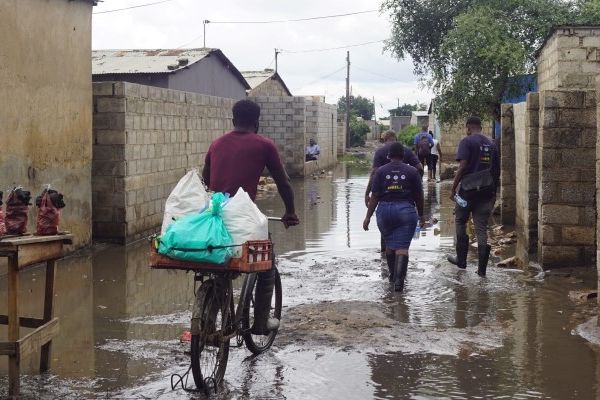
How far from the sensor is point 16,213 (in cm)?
548

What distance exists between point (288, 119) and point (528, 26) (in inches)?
341

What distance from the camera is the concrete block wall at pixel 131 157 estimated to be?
1255cm

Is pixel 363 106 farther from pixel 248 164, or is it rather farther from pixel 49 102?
pixel 248 164

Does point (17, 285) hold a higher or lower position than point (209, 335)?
higher

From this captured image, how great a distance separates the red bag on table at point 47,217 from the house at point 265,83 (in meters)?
31.2

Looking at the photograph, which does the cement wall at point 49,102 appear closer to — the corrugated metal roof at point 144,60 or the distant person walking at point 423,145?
the corrugated metal roof at point 144,60

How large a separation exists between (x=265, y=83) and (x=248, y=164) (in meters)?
33.4

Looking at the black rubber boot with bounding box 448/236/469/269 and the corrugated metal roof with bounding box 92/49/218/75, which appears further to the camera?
the corrugated metal roof with bounding box 92/49/218/75

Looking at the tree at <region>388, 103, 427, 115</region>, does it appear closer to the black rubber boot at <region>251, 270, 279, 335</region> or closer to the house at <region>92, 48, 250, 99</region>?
the house at <region>92, 48, 250, 99</region>

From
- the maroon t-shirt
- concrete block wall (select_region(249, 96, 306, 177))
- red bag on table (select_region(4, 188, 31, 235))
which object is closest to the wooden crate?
the maroon t-shirt

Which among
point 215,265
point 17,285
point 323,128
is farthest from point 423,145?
point 17,285

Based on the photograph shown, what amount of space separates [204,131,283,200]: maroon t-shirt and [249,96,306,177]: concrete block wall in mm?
21987

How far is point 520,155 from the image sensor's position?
13164 millimetres

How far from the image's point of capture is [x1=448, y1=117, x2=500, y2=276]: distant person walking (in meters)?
9.83
